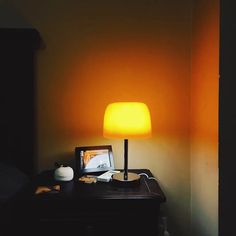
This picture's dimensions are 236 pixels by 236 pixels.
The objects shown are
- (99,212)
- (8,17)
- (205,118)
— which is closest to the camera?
(99,212)

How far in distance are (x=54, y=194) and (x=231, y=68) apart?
3.67 feet

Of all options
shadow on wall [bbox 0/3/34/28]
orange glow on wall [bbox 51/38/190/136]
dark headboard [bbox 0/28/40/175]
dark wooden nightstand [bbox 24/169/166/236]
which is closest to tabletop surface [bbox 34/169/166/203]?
dark wooden nightstand [bbox 24/169/166/236]

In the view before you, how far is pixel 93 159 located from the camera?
164 cm

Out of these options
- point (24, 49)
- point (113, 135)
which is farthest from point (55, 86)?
point (113, 135)

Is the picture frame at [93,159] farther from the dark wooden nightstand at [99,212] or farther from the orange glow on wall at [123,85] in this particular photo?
the dark wooden nightstand at [99,212]

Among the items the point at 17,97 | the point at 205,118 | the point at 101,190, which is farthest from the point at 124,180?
the point at 17,97

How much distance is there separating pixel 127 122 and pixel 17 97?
743 mm

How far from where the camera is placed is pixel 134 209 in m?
1.28

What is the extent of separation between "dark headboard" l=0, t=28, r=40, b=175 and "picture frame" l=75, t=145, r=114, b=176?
0.32 meters

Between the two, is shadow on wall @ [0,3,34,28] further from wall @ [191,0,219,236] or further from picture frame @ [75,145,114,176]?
wall @ [191,0,219,236]

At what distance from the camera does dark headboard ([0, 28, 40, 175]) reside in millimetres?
1604

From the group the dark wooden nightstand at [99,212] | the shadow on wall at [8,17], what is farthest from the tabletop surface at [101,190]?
the shadow on wall at [8,17]

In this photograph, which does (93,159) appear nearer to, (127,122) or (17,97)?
(127,122)

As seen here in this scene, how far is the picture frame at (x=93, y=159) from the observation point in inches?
63.5
